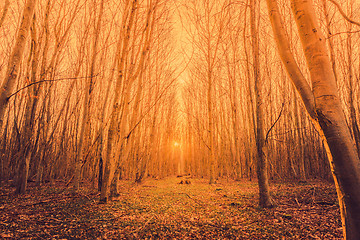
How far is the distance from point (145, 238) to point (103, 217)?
0.94 metres

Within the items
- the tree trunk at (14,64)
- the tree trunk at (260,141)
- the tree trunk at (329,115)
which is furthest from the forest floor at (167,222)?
the tree trunk at (14,64)

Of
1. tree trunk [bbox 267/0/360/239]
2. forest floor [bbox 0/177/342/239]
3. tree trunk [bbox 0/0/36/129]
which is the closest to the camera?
tree trunk [bbox 267/0/360/239]

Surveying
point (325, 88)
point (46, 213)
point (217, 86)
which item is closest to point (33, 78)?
point (46, 213)

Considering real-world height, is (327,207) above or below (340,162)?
below

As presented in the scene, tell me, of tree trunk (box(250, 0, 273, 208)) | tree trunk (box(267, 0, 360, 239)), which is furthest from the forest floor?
tree trunk (box(267, 0, 360, 239))

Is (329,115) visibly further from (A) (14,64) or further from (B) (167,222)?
(A) (14,64)

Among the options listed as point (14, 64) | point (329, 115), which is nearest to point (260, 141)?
point (329, 115)

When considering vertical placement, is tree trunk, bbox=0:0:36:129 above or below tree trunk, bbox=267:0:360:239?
above

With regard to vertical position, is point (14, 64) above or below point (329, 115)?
above

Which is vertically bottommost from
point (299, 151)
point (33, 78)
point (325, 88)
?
point (299, 151)

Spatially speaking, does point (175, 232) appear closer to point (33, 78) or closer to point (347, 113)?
point (33, 78)

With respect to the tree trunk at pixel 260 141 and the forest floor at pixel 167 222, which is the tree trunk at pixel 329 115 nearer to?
the forest floor at pixel 167 222

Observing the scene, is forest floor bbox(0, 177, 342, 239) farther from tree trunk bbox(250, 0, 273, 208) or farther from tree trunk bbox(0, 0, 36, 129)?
tree trunk bbox(0, 0, 36, 129)

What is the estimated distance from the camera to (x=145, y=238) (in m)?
1.87
